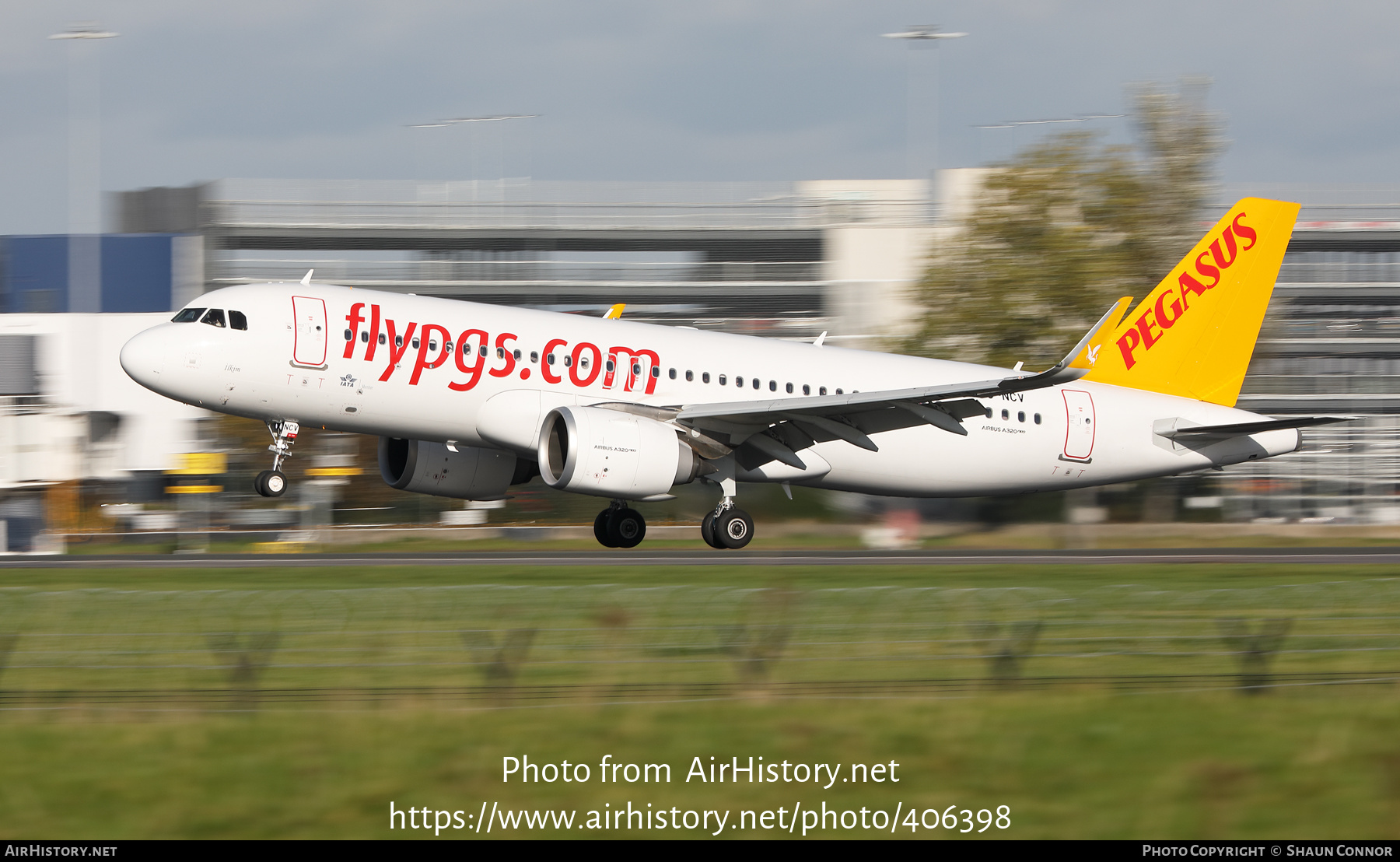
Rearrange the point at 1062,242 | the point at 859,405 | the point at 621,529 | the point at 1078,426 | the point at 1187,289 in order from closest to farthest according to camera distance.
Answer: the point at 859,405
the point at 621,529
the point at 1078,426
the point at 1187,289
the point at 1062,242

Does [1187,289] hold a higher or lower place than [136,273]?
higher

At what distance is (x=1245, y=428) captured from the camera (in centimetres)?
2986

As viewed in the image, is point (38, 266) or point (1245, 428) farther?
point (38, 266)

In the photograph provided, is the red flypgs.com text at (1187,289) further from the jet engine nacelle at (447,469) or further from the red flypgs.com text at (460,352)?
the jet engine nacelle at (447,469)

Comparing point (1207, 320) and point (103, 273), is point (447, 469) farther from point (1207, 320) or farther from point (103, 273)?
point (103, 273)

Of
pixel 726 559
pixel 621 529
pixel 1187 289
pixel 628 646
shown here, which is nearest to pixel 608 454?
pixel 726 559

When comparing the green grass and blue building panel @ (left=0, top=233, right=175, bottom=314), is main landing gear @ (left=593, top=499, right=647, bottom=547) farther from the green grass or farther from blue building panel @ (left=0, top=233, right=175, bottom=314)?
blue building panel @ (left=0, top=233, right=175, bottom=314)

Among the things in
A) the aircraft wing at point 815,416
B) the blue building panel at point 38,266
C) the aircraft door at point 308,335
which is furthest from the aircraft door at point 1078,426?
the blue building panel at point 38,266

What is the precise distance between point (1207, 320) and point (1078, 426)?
3.90m

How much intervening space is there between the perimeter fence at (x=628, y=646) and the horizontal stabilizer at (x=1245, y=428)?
16.9 m

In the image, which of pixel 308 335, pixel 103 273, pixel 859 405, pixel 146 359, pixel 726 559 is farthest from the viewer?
pixel 103 273

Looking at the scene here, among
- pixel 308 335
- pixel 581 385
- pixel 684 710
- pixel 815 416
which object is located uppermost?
pixel 308 335
